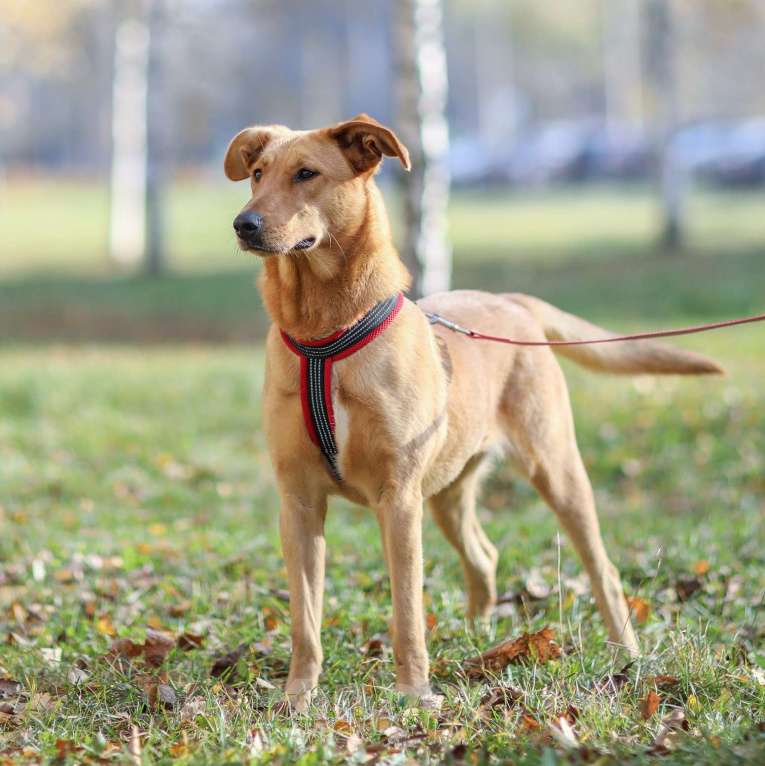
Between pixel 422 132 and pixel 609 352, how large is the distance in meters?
5.48

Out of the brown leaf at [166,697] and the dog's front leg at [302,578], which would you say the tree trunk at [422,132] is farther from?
the brown leaf at [166,697]

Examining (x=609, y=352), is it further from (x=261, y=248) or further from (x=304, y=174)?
(x=261, y=248)

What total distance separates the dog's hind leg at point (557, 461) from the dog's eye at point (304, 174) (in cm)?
139

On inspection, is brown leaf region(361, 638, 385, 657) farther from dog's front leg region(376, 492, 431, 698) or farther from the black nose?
the black nose

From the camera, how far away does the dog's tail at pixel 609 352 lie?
207 inches

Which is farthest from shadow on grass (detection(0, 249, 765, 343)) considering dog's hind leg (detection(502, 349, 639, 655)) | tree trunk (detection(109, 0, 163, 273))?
dog's hind leg (detection(502, 349, 639, 655))

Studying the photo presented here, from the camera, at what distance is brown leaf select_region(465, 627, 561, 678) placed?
14.9 ft

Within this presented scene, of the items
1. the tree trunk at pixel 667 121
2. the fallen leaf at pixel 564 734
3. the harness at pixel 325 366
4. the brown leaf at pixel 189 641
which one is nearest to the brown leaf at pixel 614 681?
the fallen leaf at pixel 564 734

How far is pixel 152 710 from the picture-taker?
4.23m

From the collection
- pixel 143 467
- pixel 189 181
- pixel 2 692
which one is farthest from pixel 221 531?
pixel 189 181

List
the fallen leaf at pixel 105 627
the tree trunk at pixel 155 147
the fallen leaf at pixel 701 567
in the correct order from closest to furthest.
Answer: the fallen leaf at pixel 105 627
the fallen leaf at pixel 701 567
the tree trunk at pixel 155 147

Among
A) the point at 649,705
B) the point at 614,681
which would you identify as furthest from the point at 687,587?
the point at 649,705

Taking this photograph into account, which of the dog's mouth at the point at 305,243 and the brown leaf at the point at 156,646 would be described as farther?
the brown leaf at the point at 156,646

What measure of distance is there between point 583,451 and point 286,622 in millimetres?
3981
